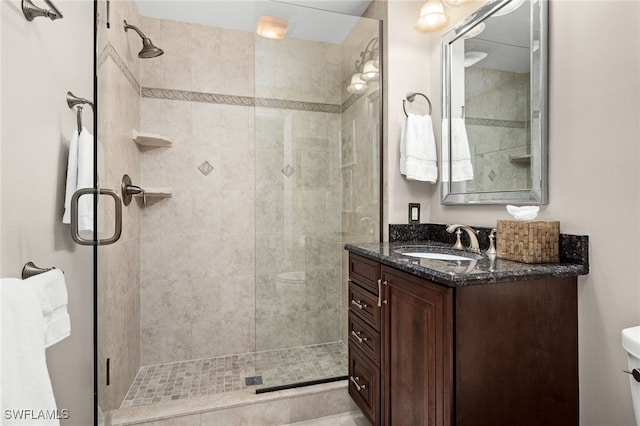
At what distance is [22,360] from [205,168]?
195 cm

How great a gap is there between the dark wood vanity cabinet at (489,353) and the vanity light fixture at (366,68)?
1.35 metres

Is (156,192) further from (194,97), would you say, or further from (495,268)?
(495,268)

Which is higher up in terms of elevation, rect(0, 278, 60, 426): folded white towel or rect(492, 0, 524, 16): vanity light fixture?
Answer: rect(492, 0, 524, 16): vanity light fixture

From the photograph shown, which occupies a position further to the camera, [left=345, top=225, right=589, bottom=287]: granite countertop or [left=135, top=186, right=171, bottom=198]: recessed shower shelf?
[left=135, top=186, right=171, bottom=198]: recessed shower shelf

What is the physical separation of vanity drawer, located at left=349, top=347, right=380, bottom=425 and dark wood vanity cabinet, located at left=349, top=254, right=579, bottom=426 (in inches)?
8.9

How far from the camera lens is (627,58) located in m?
1.09

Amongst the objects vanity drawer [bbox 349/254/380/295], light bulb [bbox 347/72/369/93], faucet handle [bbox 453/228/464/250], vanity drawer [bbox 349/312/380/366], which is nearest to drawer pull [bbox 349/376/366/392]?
vanity drawer [bbox 349/312/380/366]

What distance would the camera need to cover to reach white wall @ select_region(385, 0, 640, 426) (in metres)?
1.08

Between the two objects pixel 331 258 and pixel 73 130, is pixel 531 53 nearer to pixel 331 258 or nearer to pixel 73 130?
pixel 331 258

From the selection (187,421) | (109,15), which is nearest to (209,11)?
(109,15)

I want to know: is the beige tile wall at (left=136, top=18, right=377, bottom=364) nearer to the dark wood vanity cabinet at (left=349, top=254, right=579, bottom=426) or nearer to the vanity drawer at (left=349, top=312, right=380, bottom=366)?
the vanity drawer at (left=349, top=312, right=380, bottom=366)

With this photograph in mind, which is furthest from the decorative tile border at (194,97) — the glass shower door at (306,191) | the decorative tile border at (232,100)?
the glass shower door at (306,191)

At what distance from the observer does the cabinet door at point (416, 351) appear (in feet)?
3.61

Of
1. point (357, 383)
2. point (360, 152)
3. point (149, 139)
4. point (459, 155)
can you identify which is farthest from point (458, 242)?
point (149, 139)
